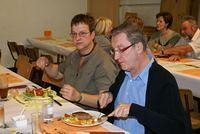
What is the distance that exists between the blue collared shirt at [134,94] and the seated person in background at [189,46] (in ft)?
7.22

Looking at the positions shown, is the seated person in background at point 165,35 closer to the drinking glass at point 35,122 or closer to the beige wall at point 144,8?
the beige wall at point 144,8

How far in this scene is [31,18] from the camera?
748cm

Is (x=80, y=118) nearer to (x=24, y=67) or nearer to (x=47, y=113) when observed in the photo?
(x=47, y=113)

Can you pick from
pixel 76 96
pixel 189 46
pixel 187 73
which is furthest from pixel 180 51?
pixel 76 96

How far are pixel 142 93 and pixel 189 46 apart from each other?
105 inches

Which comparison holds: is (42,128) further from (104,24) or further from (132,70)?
(104,24)

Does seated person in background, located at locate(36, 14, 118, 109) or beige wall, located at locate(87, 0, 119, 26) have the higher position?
beige wall, located at locate(87, 0, 119, 26)

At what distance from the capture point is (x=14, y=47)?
656cm

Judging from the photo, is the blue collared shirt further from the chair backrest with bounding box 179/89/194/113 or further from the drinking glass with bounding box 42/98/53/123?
the chair backrest with bounding box 179/89/194/113

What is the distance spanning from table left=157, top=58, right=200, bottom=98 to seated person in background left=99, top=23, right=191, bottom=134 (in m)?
1.34

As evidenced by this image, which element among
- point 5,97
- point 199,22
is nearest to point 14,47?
point 199,22

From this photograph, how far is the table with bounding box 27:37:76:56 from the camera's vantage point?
5342 mm

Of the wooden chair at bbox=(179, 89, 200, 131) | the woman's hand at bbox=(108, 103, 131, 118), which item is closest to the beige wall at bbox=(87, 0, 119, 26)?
the wooden chair at bbox=(179, 89, 200, 131)

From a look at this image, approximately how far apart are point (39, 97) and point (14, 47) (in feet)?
15.0
